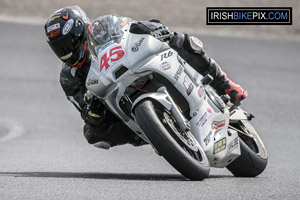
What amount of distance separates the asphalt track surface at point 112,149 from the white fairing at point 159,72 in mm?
386

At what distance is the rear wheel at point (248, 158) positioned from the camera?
6.74 meters

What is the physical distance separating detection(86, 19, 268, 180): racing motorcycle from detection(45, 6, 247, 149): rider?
6.1 inches

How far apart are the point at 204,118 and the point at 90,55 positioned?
45.7 inches

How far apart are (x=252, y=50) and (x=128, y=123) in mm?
12125

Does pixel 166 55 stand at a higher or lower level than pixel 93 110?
higher

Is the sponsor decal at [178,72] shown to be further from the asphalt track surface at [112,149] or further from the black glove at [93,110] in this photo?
the asphalt track surface at [112,149]

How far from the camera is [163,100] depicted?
573 centimetres

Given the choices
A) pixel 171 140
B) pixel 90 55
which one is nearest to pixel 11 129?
pixel 90 55

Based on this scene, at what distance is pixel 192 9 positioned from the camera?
2291 cm

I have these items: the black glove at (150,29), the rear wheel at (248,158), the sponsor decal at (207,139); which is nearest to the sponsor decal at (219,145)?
the sponsor decal at (207,139)

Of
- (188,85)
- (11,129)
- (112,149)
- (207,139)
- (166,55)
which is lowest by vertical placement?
(11,129)

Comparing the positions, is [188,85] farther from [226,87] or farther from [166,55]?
[226,87]

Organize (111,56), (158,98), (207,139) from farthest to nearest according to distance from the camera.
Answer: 1. (207,139)
2. (111,56)
3. (158,98)

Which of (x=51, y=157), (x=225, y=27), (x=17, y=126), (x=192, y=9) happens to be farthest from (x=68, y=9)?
(x=192, y=9)
